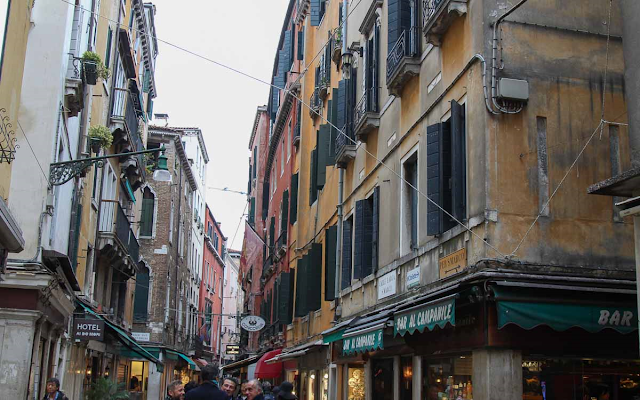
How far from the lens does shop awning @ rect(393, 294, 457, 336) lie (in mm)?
9070

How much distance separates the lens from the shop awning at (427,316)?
29.8ft

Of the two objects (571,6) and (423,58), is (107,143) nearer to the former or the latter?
(423,58)

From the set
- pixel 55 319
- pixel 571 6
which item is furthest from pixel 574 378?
pixel 55 319

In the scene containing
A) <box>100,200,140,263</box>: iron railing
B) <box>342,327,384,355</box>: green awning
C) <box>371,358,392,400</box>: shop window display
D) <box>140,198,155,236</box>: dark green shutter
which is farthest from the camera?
<box>140,198,155,236</box>: dark green shutter

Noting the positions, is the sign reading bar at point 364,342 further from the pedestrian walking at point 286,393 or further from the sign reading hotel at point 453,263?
the pedestrian walking at point 286,393

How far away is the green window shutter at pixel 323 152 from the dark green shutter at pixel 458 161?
9.58 m

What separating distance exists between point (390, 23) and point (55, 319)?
27.9ft

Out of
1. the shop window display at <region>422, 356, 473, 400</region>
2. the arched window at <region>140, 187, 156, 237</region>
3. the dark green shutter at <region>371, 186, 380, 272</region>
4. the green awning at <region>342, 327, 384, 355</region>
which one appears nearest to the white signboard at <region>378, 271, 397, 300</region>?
the dark green shutter at <region>371, 186, 380, 272</region>

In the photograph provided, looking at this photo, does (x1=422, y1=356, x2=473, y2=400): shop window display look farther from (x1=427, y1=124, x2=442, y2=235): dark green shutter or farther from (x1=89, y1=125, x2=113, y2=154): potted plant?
(x1=89, y1=125, x2=113, y2=154): potted plant

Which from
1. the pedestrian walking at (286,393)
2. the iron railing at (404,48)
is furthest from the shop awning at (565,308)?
the iron railing at (404,48)

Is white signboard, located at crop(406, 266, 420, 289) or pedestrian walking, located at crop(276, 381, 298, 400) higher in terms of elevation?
white signboard, located at crop(406, 266, 420, 289)

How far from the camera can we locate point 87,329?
16.6 m

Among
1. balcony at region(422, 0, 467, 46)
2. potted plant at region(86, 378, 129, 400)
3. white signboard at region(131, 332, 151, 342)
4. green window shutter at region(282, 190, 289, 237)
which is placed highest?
green window shutter at region(282, 190, 289, 237)

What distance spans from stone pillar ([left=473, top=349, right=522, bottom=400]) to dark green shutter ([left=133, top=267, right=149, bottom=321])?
30.7 meters
